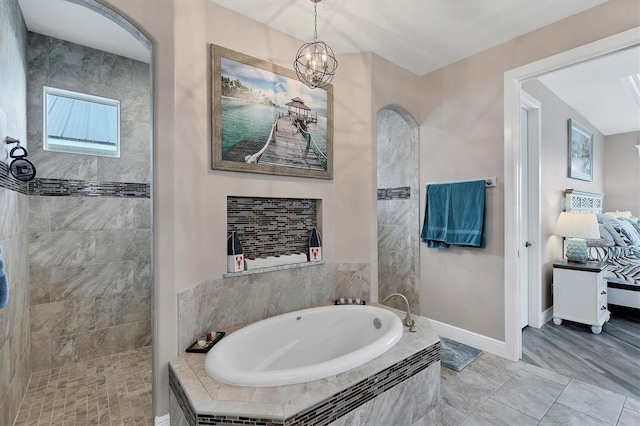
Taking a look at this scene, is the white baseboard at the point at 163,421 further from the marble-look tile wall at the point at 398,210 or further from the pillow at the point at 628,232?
the pillow at the point at 628,232

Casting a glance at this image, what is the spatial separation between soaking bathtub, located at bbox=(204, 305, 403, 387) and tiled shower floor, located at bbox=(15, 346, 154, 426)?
0.68m

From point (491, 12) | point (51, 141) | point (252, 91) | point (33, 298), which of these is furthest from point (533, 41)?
point (33, 298)

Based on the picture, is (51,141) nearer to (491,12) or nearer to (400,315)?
(400,315)

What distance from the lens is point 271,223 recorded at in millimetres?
2533

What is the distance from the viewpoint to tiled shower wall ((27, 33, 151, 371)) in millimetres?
2449

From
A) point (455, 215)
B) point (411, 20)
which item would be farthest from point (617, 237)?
point (411, 20)

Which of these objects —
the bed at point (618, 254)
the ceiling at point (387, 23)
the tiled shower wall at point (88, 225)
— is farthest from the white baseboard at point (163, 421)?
the bed at point (618, 254)

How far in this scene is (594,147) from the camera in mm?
4777

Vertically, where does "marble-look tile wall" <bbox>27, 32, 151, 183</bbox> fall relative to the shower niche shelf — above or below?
above

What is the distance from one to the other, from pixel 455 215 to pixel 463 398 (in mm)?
1589

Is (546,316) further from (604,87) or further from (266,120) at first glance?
(266,120)

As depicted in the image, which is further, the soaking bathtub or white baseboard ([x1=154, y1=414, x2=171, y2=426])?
white baseboard ([x1=154, y1=414, x2=171, y2=426])

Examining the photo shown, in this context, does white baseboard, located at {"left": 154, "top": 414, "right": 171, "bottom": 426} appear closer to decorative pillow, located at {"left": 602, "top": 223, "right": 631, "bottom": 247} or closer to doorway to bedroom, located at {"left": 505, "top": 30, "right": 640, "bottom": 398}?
doorway to bedroom, located at {"left": 505, "top": 30, "right": 640, "bottom": 398}

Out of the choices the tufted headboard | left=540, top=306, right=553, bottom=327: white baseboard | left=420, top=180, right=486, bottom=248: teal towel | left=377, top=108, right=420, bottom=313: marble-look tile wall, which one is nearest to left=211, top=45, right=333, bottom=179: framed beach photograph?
left=377, top=108, right=420, bottom=313: marble-look tile wall
